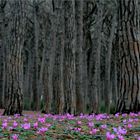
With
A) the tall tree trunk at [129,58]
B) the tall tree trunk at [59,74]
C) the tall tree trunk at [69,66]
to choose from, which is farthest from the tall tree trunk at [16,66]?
the tall tree trunk at [129,58]

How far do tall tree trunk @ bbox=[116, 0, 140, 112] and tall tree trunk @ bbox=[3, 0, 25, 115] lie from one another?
360 cm

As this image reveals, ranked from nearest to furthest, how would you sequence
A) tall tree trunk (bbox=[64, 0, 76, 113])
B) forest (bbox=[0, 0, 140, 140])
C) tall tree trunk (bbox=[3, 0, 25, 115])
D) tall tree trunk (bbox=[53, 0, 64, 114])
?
forest (bbox=[0, 0, 140, 140])
tall tree trunk (bbox=[3, 0, 25, 115])
tall tree trunk (bbox=[64, 0, 76, 113])
tall tree trunk (bbox=[53, 0, 64, 114])

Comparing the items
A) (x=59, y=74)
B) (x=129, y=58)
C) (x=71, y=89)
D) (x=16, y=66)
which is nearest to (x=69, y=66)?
(x=71, y=89)

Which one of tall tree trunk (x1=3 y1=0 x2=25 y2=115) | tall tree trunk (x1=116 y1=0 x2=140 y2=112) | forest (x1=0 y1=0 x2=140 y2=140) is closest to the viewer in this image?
forest (x1=0 y1=0 x2=140 y2=140)

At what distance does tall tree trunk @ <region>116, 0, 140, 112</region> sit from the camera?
759 cm

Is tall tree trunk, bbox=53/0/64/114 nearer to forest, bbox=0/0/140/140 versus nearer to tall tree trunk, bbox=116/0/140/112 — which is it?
forest, bbox=0/0/140/140

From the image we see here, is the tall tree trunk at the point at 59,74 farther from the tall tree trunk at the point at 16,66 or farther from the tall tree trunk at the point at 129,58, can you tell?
the tall tree trunk at the point at 129,58

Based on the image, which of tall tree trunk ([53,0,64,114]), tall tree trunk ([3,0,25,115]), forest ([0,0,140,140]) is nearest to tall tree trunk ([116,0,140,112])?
forest ([0,0,140,140])

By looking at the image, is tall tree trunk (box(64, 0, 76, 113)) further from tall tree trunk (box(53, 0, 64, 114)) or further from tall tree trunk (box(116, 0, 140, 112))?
tall tree trunk (box(116, 0, 140, 112))

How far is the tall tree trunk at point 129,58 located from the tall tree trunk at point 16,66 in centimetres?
360

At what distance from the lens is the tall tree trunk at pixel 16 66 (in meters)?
9.92

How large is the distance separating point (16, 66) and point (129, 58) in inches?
159

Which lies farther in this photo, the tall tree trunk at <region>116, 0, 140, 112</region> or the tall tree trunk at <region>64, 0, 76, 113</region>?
the tall tree trunk at <region>64, 0, 76, 113</region>

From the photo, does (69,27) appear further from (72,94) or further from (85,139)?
(85,139)
